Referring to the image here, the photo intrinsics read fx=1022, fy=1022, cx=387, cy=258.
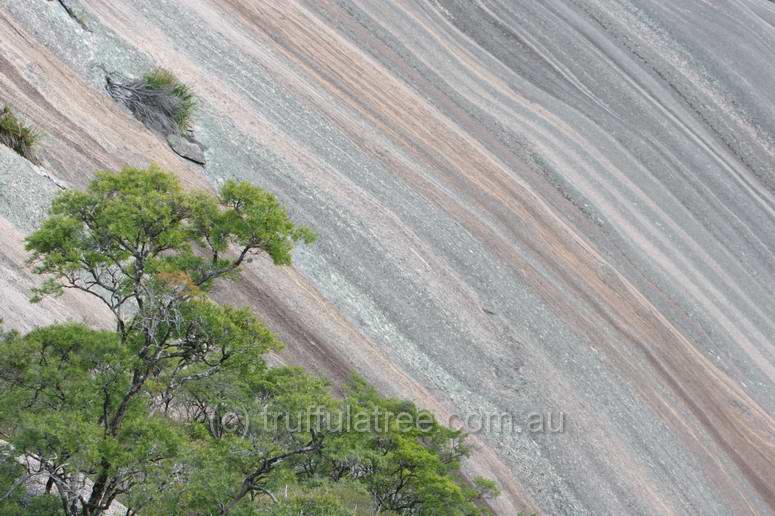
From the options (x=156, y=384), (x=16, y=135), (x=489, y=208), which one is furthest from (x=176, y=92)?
(x=156, y=384)

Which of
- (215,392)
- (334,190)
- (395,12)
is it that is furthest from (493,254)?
(215,392)

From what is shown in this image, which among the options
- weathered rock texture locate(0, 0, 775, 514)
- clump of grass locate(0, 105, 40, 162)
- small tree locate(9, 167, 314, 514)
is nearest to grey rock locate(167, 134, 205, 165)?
weathered rock texture locate(0, 0, 775, 514)

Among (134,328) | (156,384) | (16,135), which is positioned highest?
(134,328)

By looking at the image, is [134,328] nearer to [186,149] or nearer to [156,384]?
[156,384]

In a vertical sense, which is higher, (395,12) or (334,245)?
(395,12)

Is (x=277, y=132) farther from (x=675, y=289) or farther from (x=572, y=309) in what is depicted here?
(x=675, y=289)

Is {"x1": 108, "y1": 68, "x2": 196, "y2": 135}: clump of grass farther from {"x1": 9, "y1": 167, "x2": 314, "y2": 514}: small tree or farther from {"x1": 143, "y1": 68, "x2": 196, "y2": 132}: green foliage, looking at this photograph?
{"x1": 9, "y1": 167, "x2": 314, "y2": 514}: small tree
